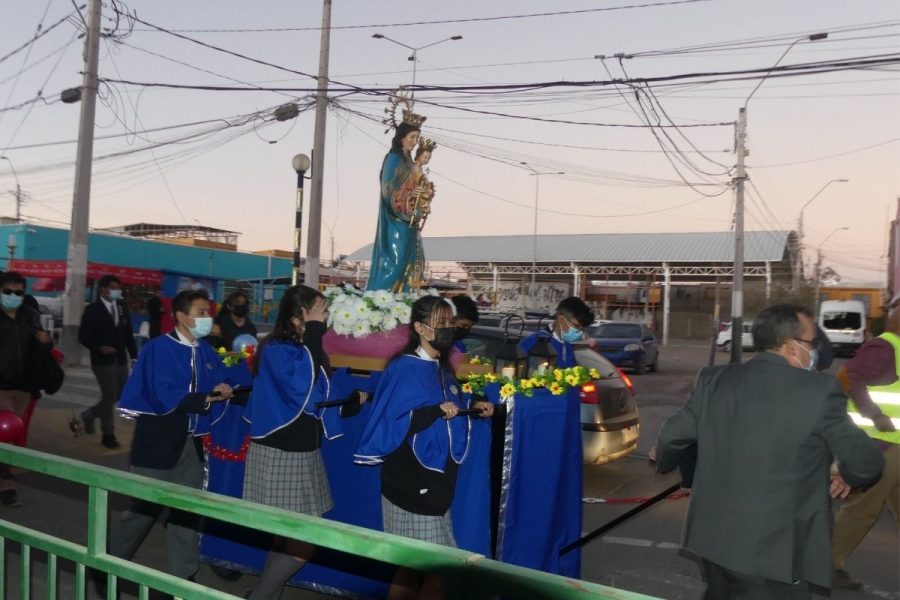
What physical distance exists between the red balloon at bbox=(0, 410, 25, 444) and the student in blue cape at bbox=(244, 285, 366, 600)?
3.28m

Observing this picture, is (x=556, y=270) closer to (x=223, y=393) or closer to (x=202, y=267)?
(x=202, y=267)

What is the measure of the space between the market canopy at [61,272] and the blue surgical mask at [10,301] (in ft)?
59.8

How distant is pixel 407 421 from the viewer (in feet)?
12.4

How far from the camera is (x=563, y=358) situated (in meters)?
7.39

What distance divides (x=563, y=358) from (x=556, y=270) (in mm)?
43705

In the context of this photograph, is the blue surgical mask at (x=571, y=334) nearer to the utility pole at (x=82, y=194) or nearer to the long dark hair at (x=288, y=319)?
the long dark hair at (x=288, y=319)

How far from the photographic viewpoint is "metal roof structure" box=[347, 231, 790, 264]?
45.8 meters

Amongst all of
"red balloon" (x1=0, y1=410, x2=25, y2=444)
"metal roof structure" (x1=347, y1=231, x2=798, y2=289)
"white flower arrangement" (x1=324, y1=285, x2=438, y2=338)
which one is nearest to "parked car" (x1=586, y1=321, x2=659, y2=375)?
"white flower arrangement" (x1=324, y1=285, x2=438, y2=338)

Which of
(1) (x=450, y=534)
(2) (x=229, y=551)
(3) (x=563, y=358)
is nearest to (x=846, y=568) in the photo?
(3) (x=563, y=358)

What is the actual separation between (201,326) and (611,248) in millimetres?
46447

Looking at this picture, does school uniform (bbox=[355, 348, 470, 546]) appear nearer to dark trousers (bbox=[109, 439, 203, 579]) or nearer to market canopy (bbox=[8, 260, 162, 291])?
dark trousers (bbox=[109, 439, 203, 579])

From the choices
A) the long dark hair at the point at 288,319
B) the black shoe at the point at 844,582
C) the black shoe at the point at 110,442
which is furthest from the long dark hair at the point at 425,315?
the black shoe at the point at 110,442

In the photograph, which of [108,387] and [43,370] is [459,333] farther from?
[108,387]

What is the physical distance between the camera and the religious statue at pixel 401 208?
7.91 meters
